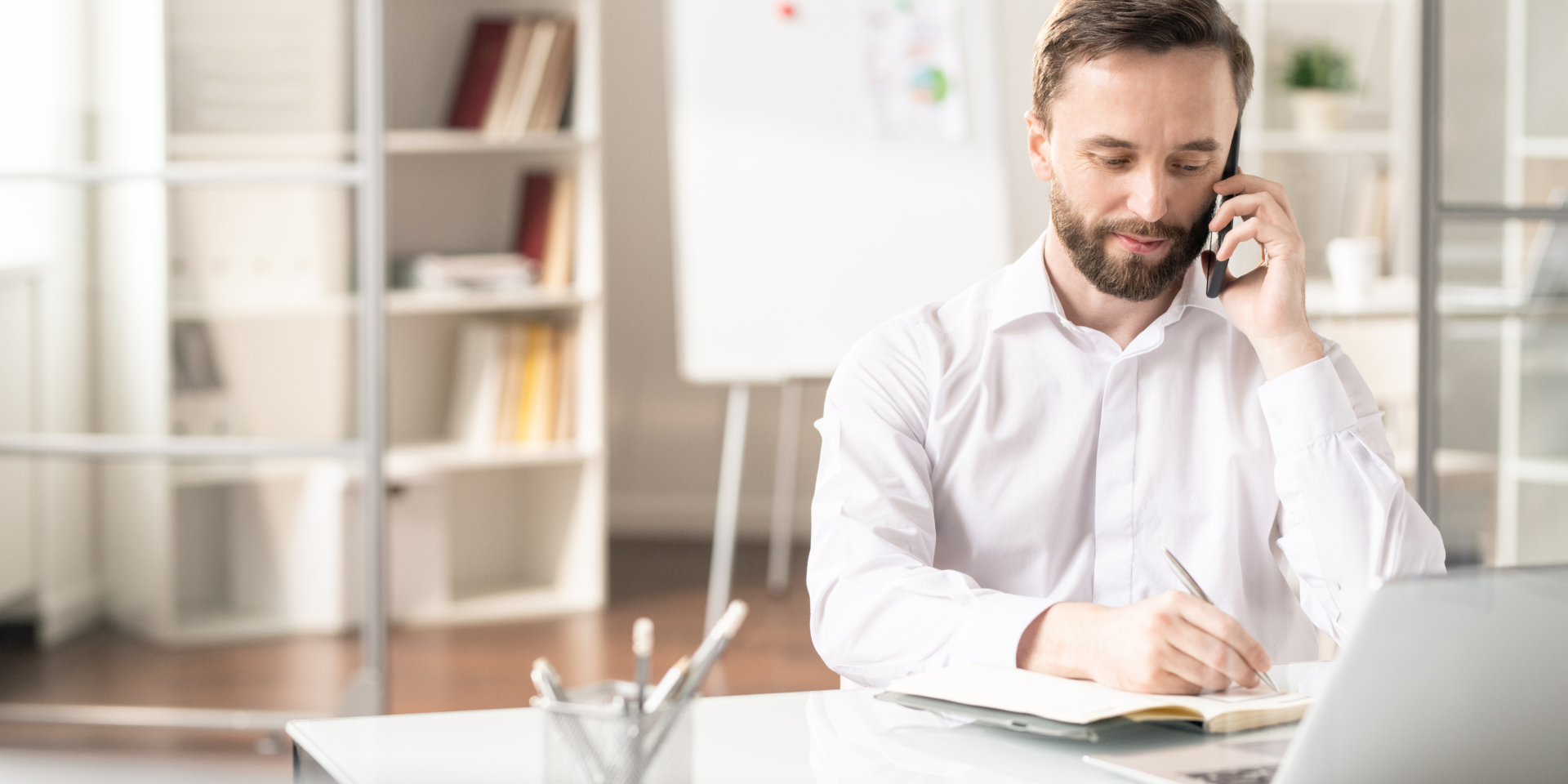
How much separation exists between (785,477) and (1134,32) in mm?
3477

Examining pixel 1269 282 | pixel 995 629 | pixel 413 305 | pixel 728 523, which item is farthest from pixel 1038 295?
pixel 413 305

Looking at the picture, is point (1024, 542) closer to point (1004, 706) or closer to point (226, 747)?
point (1004, 706)

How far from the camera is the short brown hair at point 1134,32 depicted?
1315 millimetres

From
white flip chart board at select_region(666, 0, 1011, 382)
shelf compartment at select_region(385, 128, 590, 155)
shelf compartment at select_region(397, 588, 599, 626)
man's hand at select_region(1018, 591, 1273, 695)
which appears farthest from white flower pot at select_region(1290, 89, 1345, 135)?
man's hand at select_region(1018, 591, 1273, 695)

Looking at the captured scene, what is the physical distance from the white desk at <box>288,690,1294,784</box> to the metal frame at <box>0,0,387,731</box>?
1836 mm

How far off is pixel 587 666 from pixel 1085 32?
2413mm

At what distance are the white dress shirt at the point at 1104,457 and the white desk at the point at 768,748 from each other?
0.34 meters

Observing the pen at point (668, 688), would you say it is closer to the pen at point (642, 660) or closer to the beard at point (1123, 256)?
the pen at point (642, 660)

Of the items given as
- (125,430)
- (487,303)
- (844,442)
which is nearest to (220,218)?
(125,430)

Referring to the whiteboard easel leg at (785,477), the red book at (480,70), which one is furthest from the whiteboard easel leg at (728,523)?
the red book at (480,70)

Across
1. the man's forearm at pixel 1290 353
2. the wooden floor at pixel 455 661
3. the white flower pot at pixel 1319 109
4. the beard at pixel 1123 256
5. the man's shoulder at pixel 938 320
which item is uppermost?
the white flower pot at pixel 1319 109

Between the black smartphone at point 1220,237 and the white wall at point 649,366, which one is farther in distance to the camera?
the white wall at point 649,366

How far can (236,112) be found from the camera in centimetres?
302

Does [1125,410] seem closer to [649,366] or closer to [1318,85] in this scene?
[1318,85]
